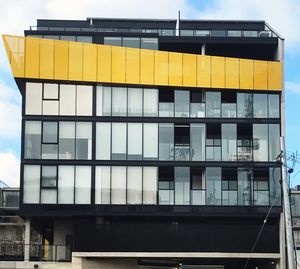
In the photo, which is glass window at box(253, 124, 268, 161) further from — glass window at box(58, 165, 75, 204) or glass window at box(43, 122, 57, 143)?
glass window at box(43, 122, 57, 143)

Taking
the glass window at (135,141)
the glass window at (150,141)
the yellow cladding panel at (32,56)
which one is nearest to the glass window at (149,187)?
the glass window at (150,141)

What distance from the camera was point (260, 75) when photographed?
49094 millimetres

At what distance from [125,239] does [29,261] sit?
21.5 ft

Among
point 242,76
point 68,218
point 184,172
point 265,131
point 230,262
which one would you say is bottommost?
point 230,262

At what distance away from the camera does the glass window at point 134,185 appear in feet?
153

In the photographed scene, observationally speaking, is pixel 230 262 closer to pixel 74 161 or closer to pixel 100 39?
pixel 74 161

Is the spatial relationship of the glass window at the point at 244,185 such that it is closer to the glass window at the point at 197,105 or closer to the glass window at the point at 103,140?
the glass window at the point at 197,105

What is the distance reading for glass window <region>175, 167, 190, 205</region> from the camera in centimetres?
4725

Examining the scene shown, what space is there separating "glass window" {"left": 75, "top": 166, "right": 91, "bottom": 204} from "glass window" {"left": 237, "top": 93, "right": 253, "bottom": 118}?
11309mm

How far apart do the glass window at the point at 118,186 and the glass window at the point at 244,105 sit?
921cm

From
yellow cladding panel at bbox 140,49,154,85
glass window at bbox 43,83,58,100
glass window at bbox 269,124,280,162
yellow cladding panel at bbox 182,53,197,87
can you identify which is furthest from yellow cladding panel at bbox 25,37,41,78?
glass window at bbox 269,124,280,162

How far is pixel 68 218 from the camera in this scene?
48.7m

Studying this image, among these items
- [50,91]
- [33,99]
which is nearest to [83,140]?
[50,91]

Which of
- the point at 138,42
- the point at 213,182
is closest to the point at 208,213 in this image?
the point at 213,182
